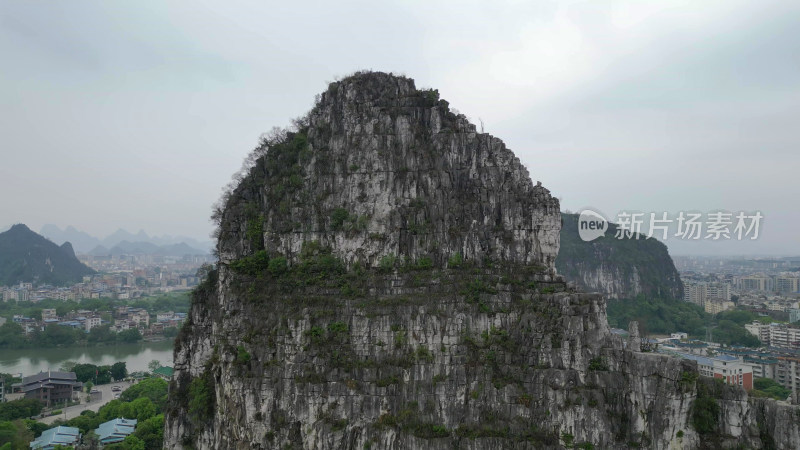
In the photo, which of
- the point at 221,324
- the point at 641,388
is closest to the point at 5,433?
the point at 221,324

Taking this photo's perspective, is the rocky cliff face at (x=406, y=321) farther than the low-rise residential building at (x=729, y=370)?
No

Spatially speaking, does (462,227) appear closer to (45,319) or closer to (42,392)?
(42,392)

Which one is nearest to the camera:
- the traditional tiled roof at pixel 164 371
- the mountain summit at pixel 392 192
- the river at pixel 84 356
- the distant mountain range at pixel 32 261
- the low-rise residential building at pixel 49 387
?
the mountain summit at pixel 392 192

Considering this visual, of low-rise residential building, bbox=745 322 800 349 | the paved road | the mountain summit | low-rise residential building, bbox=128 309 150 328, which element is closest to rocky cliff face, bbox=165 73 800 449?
the mountain summit

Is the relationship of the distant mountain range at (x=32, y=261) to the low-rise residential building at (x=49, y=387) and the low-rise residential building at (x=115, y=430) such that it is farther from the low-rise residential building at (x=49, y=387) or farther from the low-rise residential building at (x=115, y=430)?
the low-rise residential building at (x=115, y=430)

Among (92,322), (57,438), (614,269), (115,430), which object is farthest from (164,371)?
(614,269)

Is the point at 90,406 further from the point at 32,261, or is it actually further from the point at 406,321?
the point at 32,261

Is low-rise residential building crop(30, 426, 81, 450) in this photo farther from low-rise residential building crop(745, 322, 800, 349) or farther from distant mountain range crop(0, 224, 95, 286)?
distant mountain range crop(0, 224, 95, 286)

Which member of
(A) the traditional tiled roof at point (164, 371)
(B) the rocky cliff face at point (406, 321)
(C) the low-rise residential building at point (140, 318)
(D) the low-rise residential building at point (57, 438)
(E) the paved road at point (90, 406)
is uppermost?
(B) the rocky cliff face at point (406, 321)

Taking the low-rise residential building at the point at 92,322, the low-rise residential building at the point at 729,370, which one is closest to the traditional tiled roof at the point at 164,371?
the low-rise residential building at the point at 92,322
